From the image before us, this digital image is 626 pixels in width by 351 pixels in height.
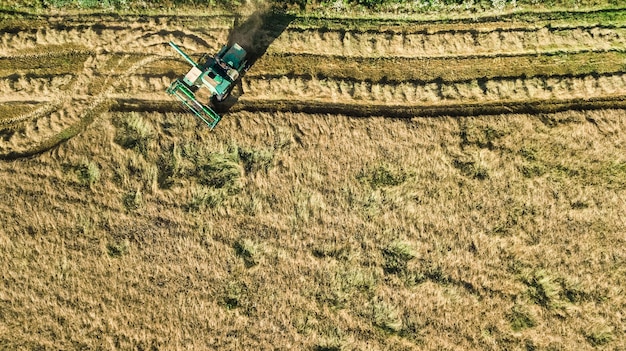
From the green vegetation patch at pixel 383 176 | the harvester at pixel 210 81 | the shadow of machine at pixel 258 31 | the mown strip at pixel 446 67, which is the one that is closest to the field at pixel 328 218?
the green vegetation patch at pixel 383 176

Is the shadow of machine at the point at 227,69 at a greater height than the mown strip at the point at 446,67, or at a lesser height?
lesser

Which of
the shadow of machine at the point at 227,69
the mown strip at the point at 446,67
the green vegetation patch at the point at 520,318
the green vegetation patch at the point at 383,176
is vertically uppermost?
the mown strip at the point at 446,67

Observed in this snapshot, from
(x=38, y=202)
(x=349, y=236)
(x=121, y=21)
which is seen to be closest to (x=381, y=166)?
(x=349, y=236)

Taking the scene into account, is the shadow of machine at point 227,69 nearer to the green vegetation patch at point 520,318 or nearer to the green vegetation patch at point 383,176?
the green vegetation patch at point 383,176

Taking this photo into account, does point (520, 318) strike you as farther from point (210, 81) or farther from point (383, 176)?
point (210, 81)

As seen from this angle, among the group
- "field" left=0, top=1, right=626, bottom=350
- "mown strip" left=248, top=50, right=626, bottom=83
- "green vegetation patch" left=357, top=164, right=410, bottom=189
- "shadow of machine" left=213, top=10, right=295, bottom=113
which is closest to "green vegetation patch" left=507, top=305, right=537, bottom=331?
"field" left=0, top=1, right=626, bottom=350

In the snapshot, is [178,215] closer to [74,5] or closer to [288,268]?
[288,268]
